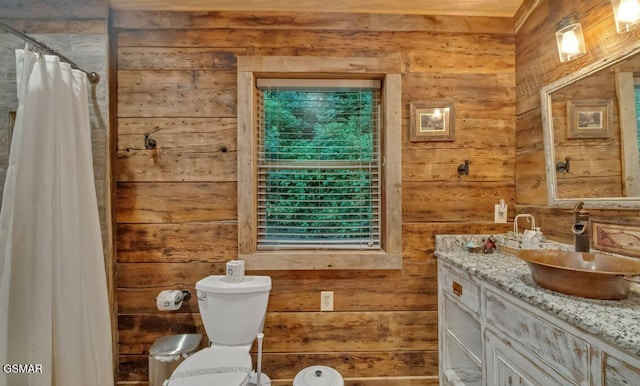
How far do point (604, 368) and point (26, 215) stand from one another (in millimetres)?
2168

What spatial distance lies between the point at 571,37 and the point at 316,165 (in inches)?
57.3

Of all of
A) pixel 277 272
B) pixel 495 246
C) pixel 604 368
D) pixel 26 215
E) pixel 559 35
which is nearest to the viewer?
pixel 604 368

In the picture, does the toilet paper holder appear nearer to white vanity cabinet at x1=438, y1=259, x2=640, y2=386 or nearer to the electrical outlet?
the electrical outlet

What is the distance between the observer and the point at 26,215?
1148 millimetres

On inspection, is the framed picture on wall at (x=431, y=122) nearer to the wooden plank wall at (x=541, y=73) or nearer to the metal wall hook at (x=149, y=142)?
the wooden plank wall at (x=541, y=73)

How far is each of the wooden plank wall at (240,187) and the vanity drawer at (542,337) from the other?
580 millimetres

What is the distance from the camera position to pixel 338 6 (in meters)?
1.59

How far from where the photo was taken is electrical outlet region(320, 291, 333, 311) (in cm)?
162

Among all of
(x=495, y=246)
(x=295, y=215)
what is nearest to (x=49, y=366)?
(x=295, y=215)

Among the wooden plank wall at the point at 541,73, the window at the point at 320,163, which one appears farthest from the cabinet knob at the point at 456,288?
the wooden plank wall at the point at 541,73

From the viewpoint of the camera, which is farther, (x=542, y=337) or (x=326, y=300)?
(x=326, y=300)

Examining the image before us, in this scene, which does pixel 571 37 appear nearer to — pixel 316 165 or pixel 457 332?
pixel 316 165

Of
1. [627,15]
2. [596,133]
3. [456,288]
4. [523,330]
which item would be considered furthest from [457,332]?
[627,15]

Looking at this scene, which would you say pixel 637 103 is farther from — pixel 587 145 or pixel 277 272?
pixel 277 272
